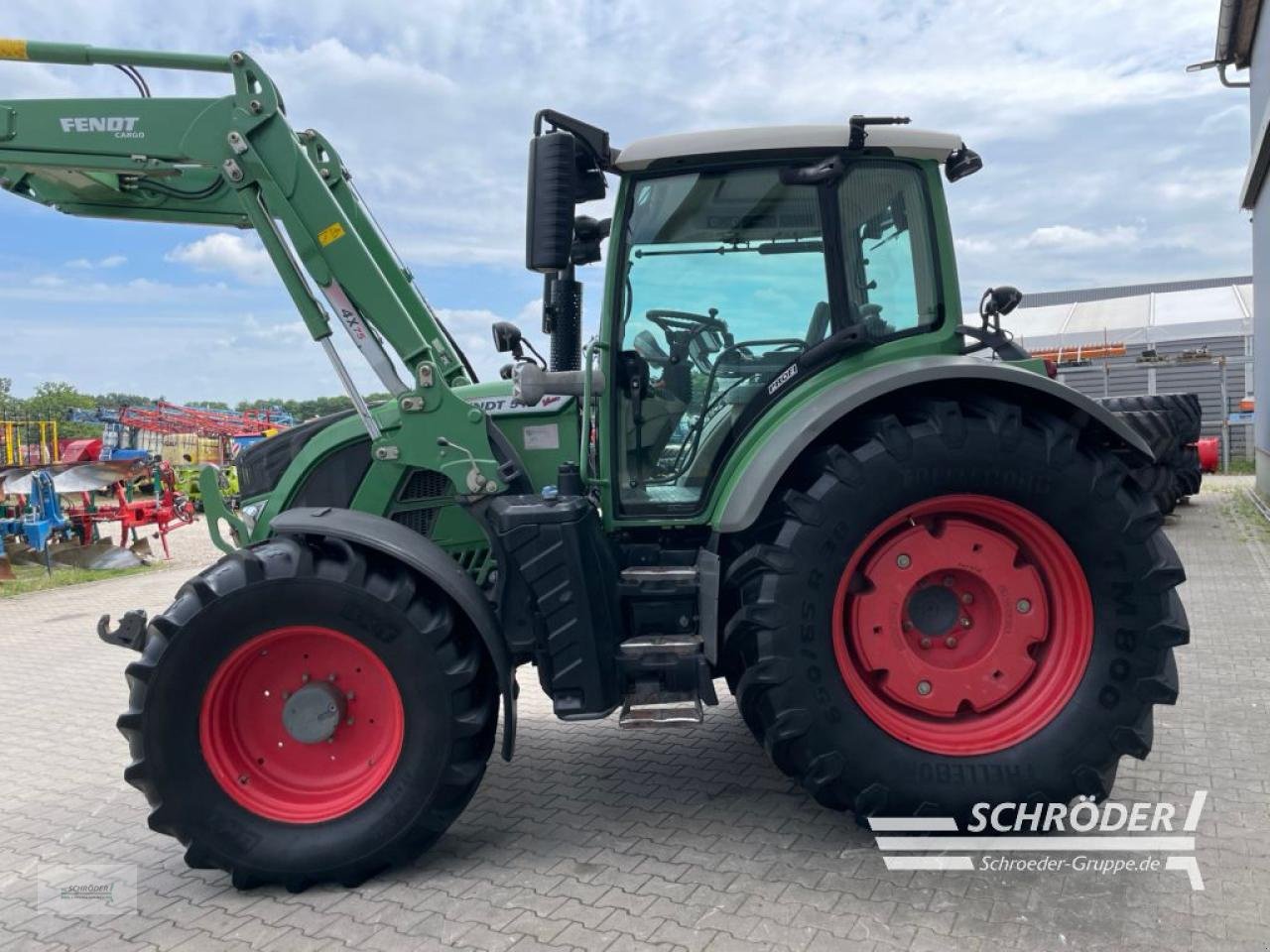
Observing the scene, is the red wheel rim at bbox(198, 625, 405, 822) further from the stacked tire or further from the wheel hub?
the stacked tire

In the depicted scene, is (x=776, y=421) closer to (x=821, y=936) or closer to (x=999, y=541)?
(x=999, y=541)

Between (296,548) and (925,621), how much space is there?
2.32 metres

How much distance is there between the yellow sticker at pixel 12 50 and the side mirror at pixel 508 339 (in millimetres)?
2136

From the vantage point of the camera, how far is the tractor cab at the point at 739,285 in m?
3.65

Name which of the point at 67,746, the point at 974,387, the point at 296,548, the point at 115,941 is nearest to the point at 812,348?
the point at 974,387

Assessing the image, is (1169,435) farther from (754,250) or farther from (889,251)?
(754,250)

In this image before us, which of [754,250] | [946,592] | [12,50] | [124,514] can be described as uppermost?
[12,50]

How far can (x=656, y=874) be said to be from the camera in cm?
330

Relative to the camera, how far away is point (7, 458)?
15969 mm

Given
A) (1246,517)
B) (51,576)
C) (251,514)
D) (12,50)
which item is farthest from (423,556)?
(1246,517)

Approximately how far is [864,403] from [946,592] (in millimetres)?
779

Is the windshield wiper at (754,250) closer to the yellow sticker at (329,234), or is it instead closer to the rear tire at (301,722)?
the yellow sticker at (329,234)

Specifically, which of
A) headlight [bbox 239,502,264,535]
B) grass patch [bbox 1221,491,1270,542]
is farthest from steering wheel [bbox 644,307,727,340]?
grass patch [bbox 1221,491,1270,542]

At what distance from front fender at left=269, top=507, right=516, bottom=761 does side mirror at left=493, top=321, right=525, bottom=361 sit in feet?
3.95
